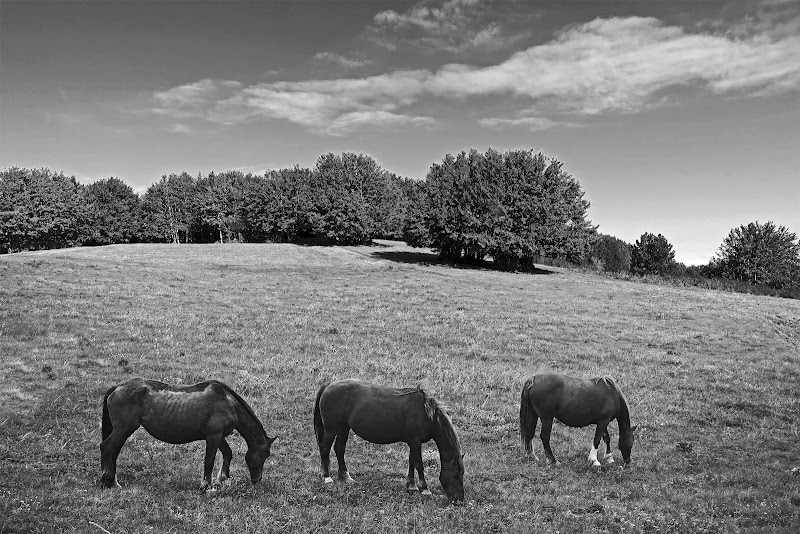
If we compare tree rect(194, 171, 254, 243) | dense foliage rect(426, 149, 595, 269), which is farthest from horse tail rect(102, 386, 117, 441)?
tree rect(194, 171, 254, 243)

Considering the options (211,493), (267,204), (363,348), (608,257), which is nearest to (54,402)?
(211,493)

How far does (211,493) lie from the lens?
9.35 m

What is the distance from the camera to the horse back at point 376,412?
9930 mm

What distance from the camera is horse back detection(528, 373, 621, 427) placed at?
12.7 meters

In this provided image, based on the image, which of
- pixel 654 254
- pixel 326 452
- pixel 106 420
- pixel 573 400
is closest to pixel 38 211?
pixel 106 420

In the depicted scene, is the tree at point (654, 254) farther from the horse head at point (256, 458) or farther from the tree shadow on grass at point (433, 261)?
the horse head at point (256, 458)

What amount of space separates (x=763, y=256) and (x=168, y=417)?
104980 millimetres

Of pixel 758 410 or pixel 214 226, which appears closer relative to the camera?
pixel 758 410

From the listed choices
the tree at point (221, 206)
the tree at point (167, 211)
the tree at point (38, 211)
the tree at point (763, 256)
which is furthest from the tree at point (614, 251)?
the tree at point (38, 211)

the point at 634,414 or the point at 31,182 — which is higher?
the point at 31,182

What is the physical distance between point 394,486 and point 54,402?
36.8 feet

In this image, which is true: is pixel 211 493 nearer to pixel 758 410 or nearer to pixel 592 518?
pixel 592 518

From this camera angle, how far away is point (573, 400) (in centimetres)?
1270

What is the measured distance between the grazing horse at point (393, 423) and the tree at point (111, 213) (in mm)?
111472
